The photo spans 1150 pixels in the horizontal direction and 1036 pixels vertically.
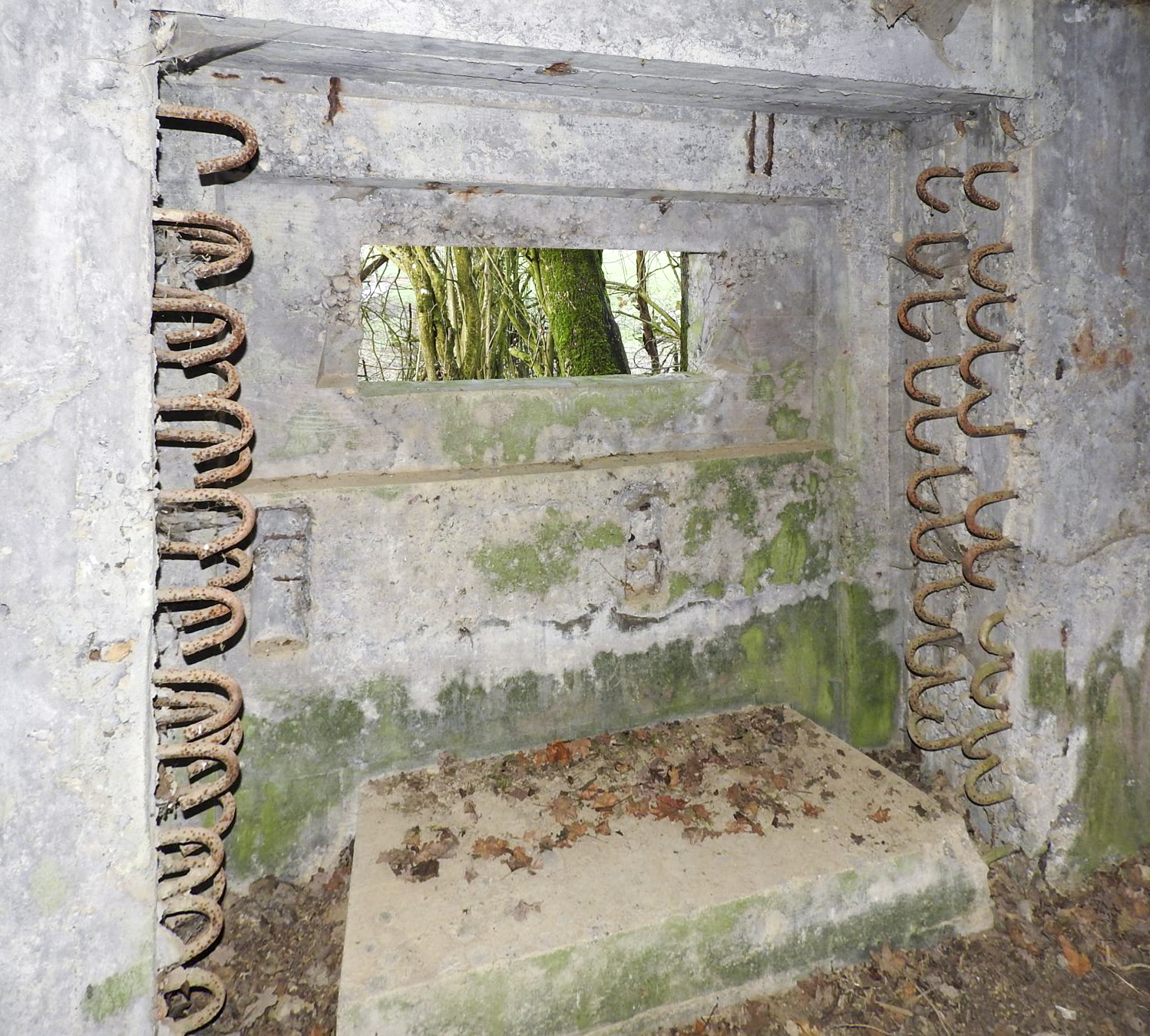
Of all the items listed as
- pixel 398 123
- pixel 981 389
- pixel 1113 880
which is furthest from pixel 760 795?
pixel 398 123

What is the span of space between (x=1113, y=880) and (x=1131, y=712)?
26.8 inches

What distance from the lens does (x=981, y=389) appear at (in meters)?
3.28

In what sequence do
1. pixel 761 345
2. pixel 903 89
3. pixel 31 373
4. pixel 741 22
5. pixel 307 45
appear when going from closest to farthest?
pixel 31 373
pixel 307 45
pixel 741 22
pixel 903 89
pixel 761 345

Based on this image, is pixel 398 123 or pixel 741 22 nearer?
pixel 741 22

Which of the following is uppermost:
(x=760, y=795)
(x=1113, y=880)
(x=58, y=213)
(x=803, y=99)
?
(x=803, y=99)

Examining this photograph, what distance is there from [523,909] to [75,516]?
1692 mm

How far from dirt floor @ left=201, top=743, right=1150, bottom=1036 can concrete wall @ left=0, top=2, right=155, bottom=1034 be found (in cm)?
75

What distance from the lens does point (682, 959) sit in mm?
2541

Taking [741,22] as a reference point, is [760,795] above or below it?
below

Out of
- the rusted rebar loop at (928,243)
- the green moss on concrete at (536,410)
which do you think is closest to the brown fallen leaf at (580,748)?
the green moss on concrete at (536,410)

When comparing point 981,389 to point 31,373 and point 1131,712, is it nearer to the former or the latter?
point 1131,712

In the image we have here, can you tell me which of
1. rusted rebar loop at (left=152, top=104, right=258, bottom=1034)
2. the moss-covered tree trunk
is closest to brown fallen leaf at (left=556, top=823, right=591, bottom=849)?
rusted rebar loop at (left=152, top=104, right=258, bottom=1034)

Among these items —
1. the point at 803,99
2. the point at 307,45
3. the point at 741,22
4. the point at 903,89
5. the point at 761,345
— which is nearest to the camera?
the point at 307,45

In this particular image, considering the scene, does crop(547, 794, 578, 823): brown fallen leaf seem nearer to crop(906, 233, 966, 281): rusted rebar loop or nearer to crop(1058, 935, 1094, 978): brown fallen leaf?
crop(1058, 935, 1094, 978): brown fallen leaf
